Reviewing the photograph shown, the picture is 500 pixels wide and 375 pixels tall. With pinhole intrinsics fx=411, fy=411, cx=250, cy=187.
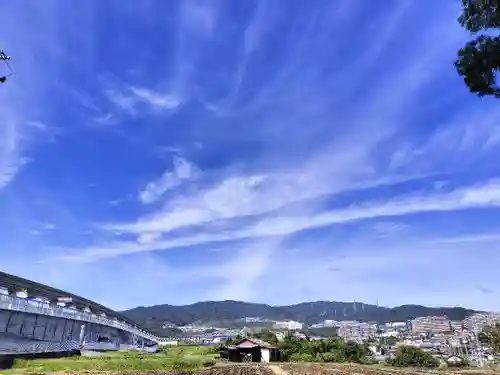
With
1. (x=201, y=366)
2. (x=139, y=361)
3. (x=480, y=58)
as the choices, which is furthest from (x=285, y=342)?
(x=480, y=58)

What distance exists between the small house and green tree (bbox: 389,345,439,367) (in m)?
14.6

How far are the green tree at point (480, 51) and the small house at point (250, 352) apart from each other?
4579 centimetres

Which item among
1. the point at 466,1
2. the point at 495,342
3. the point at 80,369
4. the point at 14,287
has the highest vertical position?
the point at 466,1

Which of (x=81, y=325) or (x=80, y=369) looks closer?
(x=80, y=369)

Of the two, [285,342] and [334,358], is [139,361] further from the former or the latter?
[285,342]

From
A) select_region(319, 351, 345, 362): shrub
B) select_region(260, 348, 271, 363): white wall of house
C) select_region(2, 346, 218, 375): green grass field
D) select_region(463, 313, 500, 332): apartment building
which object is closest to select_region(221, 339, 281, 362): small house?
select_region(260, 348, 271, 363): white wall of house

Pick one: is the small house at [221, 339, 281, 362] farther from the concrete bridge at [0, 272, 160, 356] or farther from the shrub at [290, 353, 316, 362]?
the concrete bridge at [0, 272, 160, 356]

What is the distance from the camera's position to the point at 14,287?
142 feet

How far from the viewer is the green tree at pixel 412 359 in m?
45.7

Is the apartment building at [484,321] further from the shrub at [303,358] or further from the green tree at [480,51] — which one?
the green tree at [480,51]

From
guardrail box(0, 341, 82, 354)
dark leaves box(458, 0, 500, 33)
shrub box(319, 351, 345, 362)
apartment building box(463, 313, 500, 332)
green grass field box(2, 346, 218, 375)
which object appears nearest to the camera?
dark leaves box(458, 0, 500, 33)

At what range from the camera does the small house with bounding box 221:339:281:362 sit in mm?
51969

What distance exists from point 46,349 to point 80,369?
8737 mm

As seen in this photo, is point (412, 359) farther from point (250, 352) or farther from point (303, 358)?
point (250, 352)
